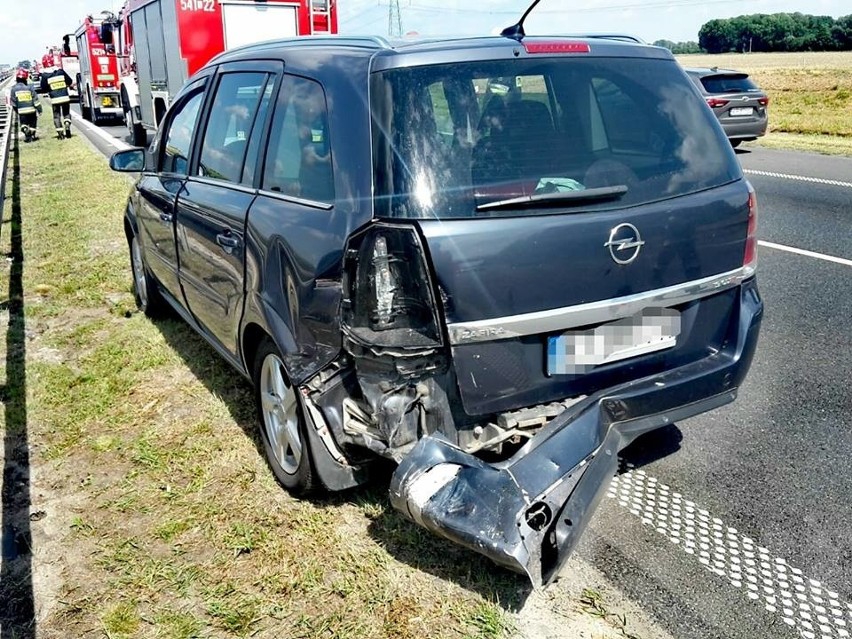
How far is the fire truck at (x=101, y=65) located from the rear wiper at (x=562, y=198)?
22375 millimetres

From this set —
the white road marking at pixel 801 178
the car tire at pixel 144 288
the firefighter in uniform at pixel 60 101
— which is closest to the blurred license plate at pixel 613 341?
the car tire at pixel 144 288

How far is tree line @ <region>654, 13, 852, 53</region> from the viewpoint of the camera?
73188 mm

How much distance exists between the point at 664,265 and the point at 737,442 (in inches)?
58.0

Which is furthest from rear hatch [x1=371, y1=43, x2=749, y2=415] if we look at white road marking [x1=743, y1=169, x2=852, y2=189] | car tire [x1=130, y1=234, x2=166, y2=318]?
white road marking [x1=743, y1=169, x2=852, y2=189]

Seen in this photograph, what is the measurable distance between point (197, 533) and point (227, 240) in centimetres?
137

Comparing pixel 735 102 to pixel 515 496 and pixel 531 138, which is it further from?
pixel 515 496

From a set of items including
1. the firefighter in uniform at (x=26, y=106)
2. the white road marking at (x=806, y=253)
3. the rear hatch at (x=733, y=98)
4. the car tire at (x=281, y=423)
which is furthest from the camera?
the firefighter in uniform at (x=26, y=106)

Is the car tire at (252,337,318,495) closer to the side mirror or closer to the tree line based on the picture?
the side mirror

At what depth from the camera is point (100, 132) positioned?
23172 millimetres

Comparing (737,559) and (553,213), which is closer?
(553,213)

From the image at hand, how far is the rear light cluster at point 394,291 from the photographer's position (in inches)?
104

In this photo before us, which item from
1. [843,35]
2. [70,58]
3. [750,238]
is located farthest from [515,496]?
[843,35]

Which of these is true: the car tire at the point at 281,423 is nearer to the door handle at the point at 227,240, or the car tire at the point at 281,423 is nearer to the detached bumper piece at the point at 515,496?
the door handle at the point at 227,240

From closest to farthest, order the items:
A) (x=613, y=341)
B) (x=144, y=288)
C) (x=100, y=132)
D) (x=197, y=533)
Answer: (x=613, y=341), (x=197, y=533), (x=144, y=288), (x=100, y=132)
